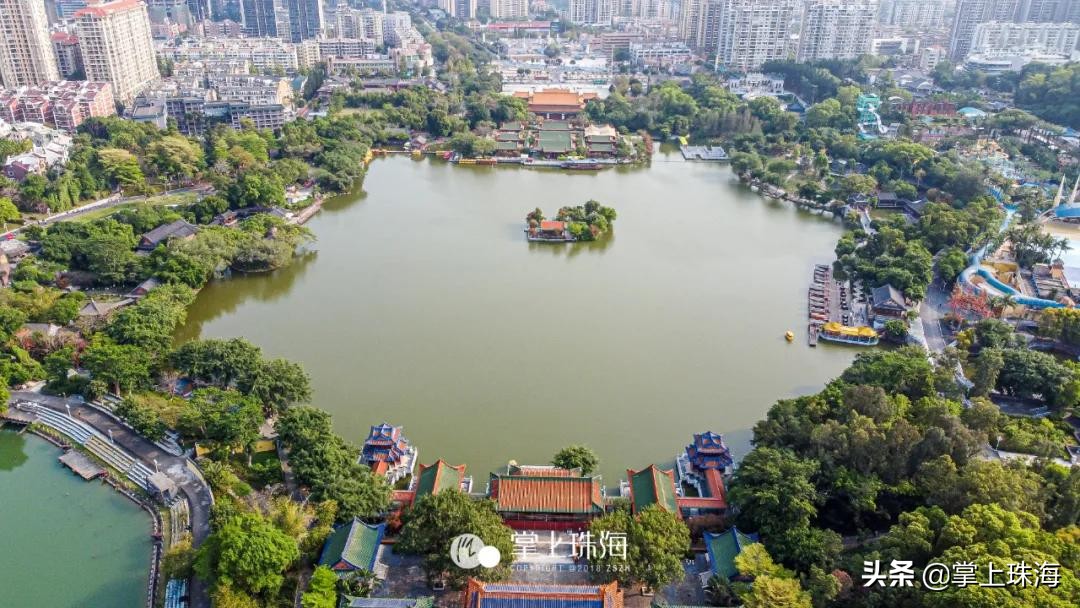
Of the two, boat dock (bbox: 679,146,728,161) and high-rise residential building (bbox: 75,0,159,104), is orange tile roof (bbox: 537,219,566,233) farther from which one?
high-rise residential building (bbox: 75,0,159,104)

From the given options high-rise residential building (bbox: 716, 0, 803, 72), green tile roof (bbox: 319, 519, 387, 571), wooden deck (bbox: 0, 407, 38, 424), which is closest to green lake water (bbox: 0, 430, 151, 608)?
wooden deck (bbox: 0, 407, 38, 424)

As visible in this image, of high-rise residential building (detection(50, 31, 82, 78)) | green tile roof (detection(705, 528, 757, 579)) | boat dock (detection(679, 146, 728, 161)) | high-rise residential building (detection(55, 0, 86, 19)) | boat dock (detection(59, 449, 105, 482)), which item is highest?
high-rise residential building (detection(55, 0, 86, 19))

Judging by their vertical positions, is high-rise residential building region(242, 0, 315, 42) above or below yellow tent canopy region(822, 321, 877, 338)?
above

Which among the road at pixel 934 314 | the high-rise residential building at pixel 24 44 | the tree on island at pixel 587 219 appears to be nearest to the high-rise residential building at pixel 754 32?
the tree on island at pixel 587 219

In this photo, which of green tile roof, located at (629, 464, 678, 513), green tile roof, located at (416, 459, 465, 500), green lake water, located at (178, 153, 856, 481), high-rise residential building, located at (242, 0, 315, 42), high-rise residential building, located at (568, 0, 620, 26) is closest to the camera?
green tile roof, located at (629, 464, 678, 513)

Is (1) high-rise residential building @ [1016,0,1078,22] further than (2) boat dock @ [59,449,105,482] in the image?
Yes

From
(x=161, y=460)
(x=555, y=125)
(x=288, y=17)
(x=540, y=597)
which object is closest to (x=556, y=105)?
(x=555, y=125)

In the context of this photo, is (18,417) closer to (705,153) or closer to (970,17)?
(705,153)
